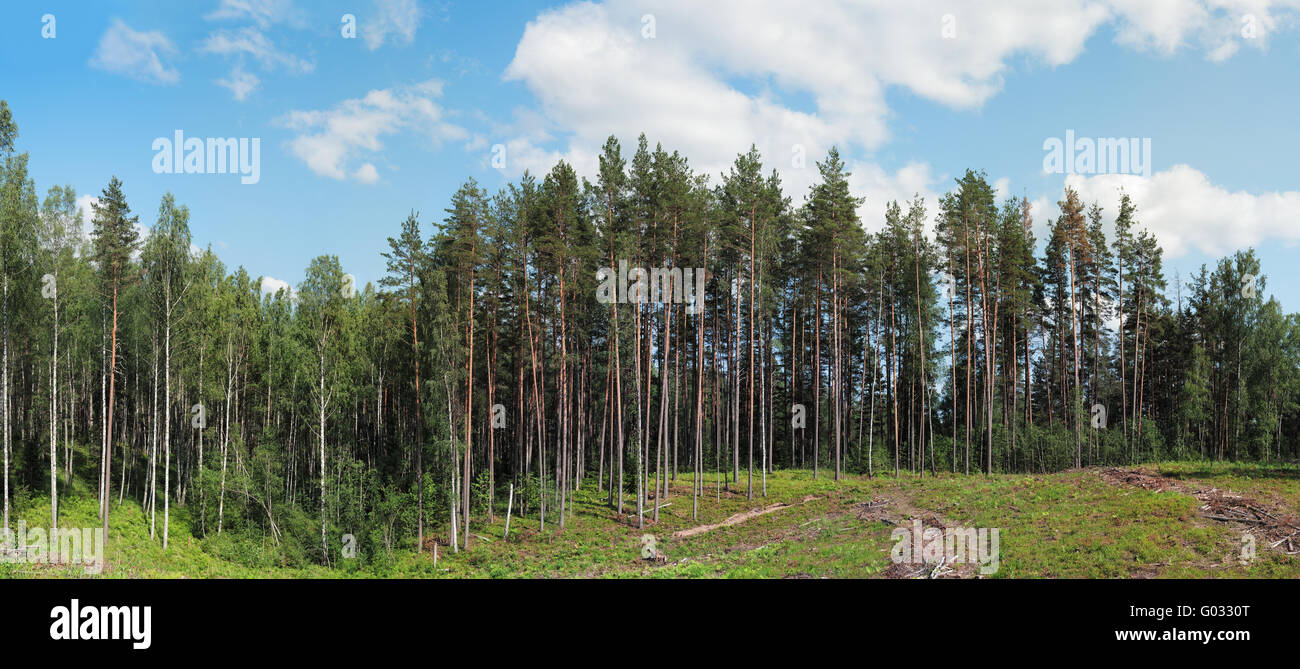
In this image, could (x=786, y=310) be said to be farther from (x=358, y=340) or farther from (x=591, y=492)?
(x=358, y=340)

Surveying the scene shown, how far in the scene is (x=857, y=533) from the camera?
83.6 feet

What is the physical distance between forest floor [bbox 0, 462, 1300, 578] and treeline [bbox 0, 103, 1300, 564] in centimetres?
151

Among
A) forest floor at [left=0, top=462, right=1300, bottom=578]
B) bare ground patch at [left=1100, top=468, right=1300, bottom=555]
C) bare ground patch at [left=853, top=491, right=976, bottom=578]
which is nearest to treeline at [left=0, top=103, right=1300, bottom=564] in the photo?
forest floor at [left=0, top=462, right=1300, bottom=578]

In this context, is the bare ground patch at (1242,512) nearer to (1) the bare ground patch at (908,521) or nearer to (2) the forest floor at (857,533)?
(2) the forest floor at (857,533)

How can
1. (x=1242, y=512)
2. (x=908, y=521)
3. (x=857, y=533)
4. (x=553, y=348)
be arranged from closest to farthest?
(x=1242, y=512)
(x=857, y=533)
(x=908, y=521)
(x=553, y=348)

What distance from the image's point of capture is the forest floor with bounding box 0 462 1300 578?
17344mm

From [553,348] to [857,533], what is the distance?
20.0m

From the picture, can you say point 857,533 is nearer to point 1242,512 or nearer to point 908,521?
point 908,521

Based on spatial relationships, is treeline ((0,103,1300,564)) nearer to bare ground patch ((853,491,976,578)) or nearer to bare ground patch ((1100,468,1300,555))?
bare ground patch ((853,491,976,578))

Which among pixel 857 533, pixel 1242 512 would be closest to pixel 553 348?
pixel 857 533

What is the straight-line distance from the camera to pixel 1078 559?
17.2 metres

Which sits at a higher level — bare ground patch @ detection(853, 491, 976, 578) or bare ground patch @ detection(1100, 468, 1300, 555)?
bare ground patch @ detection(1100, 468, 1300, 555)
